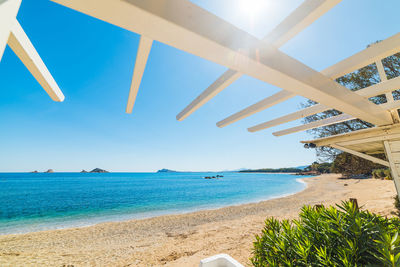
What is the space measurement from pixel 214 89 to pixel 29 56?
140 cm

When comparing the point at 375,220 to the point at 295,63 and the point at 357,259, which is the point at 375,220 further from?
the point at 295,63

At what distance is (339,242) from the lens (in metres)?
2.06

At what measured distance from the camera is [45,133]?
123 feet

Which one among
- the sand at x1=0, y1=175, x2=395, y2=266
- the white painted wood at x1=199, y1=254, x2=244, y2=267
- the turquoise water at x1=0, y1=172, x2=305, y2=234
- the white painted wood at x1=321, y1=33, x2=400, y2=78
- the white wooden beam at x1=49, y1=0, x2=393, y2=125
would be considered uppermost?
the white painted wood at x1=321, y1=33, x2=400, y2=78

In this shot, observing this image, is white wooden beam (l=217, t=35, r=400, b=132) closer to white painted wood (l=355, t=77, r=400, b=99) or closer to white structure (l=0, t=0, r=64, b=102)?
white painted wood (l=355, t=77, r=400, b=99)

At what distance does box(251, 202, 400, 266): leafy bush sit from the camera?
1.67 metres

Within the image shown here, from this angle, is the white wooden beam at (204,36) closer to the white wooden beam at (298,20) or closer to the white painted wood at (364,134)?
the white wooden beam at (298,20)

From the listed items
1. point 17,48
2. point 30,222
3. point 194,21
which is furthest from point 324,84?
point 30,222

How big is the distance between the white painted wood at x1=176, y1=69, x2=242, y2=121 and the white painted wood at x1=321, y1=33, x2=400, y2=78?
3.14 feet

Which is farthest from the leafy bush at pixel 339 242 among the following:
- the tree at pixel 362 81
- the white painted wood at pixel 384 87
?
the tree at pixel 362 81

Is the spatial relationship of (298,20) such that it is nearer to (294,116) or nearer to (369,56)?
(369,56)

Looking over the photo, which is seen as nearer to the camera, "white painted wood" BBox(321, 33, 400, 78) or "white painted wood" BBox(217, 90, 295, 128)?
"white painted wood" BBox(321, 33, 400, 78)

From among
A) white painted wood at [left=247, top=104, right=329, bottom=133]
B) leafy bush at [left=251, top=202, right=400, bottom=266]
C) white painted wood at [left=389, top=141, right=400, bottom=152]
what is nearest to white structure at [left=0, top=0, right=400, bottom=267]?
white painted wood at [left=247, top=104, right=329, bottom=133]

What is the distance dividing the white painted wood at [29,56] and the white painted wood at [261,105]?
6.91 ft
